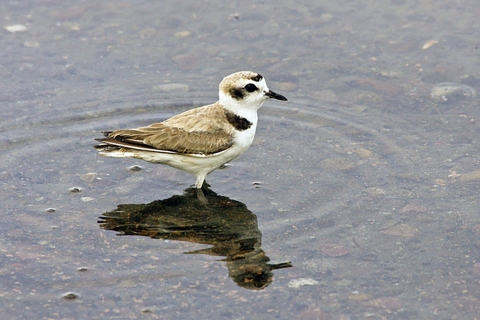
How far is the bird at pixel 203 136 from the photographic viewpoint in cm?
834

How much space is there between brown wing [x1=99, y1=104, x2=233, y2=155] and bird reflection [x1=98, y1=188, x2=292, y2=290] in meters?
0.56

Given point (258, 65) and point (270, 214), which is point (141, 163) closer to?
point (270, 214)

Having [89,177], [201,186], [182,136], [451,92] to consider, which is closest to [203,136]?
[182,136]

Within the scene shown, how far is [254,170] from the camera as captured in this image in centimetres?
895

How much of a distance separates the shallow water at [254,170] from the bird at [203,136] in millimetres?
371

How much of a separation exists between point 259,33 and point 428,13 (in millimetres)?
2731

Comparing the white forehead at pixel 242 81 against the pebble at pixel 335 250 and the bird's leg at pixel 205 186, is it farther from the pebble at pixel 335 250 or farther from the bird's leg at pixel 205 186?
the pebble at pixel 335 250

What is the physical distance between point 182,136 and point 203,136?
0.24 metres

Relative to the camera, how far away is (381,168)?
347 inches

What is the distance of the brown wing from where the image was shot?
8.32 meters

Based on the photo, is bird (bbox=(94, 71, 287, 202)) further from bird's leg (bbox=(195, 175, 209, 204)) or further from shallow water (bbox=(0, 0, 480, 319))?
shallow water (bbox=(0, 0, 480, 319))

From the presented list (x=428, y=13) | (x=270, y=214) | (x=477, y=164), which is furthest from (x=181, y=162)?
(x=428, y=13)

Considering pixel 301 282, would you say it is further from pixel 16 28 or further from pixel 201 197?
pixel 16 28

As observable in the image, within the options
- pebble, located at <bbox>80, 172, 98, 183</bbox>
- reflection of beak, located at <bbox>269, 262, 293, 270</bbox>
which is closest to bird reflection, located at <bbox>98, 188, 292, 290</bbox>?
reflection of beak, located at <bbox>269, 262, 293, 270</bbox>
